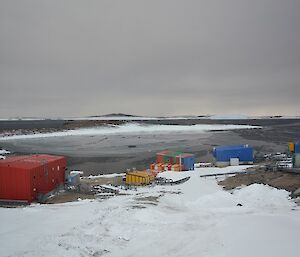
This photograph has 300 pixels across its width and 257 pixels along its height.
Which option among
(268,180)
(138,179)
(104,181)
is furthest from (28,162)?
(268,180)

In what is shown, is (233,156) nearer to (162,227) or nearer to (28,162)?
(28,162)

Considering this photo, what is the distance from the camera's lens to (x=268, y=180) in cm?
1827

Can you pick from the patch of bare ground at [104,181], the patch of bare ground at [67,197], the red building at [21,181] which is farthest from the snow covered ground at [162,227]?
the patch of bare ground at [104,181]

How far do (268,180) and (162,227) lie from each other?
30.5 feet

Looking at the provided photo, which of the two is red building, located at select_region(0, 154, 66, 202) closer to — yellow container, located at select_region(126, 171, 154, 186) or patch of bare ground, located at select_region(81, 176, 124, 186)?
patch of bare ground, located at select_region(81, 176, 124, 186)

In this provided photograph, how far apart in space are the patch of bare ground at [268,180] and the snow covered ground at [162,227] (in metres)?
1.11

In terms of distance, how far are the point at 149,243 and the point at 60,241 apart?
2.63 m

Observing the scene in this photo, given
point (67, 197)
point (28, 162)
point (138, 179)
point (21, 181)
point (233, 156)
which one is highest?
point (28, 162)

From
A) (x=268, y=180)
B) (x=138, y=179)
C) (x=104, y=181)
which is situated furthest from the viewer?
(x=104, y=181)

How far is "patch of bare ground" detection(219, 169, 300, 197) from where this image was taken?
16.4m

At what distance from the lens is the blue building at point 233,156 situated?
27.9m

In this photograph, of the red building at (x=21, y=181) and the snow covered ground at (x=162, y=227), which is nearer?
the snow covered ground at (x=162, y=227)

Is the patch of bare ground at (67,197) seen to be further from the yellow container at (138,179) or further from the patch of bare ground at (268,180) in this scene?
the patch of bare ground at (268,180)

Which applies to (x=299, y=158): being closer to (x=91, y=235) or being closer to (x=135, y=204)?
(x=135, y=204)
